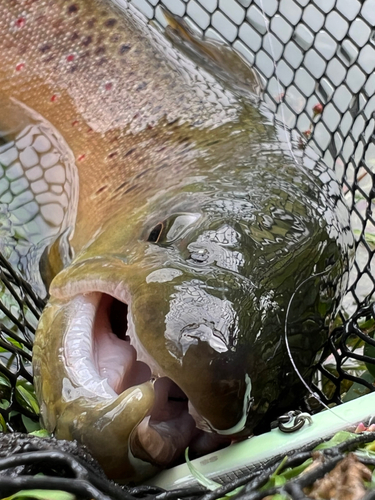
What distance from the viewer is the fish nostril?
1620 mm

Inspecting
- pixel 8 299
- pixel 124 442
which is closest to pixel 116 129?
A: pixel 8 299

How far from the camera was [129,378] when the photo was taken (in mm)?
1508

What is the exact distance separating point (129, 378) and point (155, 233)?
40cm

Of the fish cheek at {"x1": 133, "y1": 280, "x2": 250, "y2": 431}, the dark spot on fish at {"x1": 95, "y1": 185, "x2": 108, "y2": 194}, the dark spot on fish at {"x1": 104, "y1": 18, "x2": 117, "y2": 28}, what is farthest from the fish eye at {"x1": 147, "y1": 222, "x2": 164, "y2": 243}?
the dark spot on fish at {"x1": 104, "y1": 18, "x2": 117, "y2": 28}

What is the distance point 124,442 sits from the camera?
1307mm

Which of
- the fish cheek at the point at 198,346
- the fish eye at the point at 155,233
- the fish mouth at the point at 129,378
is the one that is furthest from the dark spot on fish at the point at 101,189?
the fish cheek at the point at 198,346

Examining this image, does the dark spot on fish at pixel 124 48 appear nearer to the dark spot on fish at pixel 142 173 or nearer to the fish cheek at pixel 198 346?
the dark spot on fish at pixel 142 173

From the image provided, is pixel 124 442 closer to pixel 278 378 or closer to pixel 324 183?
pixel 278 378

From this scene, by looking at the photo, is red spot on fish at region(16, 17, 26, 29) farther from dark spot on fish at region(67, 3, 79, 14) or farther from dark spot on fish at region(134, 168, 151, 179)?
dark spot on fish at region(134, 168, 151, 179)

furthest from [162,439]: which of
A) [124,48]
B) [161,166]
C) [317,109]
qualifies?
[317,109]

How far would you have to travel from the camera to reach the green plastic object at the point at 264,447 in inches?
51.7

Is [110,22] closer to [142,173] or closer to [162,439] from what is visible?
[142,173]

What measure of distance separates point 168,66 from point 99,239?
987 mm

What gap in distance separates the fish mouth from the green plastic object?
62 millimetres
